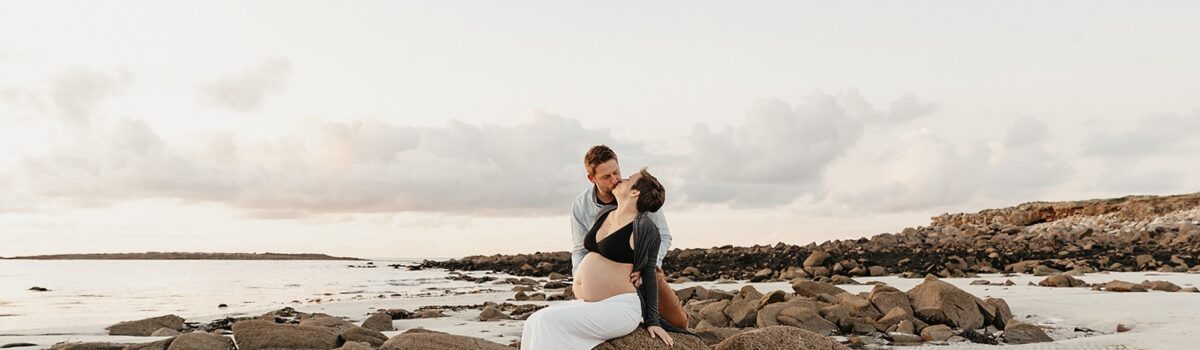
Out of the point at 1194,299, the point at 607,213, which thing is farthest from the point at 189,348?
the point at 1194,299

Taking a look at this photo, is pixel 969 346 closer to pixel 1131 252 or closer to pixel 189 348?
pixel 189 348

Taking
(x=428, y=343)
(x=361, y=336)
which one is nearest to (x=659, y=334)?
(x=428, y=343)

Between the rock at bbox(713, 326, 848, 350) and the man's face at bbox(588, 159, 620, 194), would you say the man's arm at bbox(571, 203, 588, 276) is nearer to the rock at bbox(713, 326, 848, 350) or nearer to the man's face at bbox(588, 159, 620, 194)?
the man's face at bbox(588, 159, 620, 194)

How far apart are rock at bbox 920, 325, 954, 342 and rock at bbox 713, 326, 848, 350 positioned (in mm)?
4123

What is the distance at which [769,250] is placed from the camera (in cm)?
3353

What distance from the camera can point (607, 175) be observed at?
18.1ft

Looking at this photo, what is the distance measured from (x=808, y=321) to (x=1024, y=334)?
2.46m

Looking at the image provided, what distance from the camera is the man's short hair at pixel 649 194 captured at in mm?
5258

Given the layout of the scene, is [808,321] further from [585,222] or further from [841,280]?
[841,280]

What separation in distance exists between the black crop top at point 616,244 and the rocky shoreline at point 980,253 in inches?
648

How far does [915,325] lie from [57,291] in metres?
25.3

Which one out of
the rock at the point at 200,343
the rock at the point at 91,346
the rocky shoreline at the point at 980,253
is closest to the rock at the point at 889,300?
the rock at the point at 200,343

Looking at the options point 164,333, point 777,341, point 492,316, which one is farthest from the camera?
point 492,316

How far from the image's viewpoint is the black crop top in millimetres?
5352
